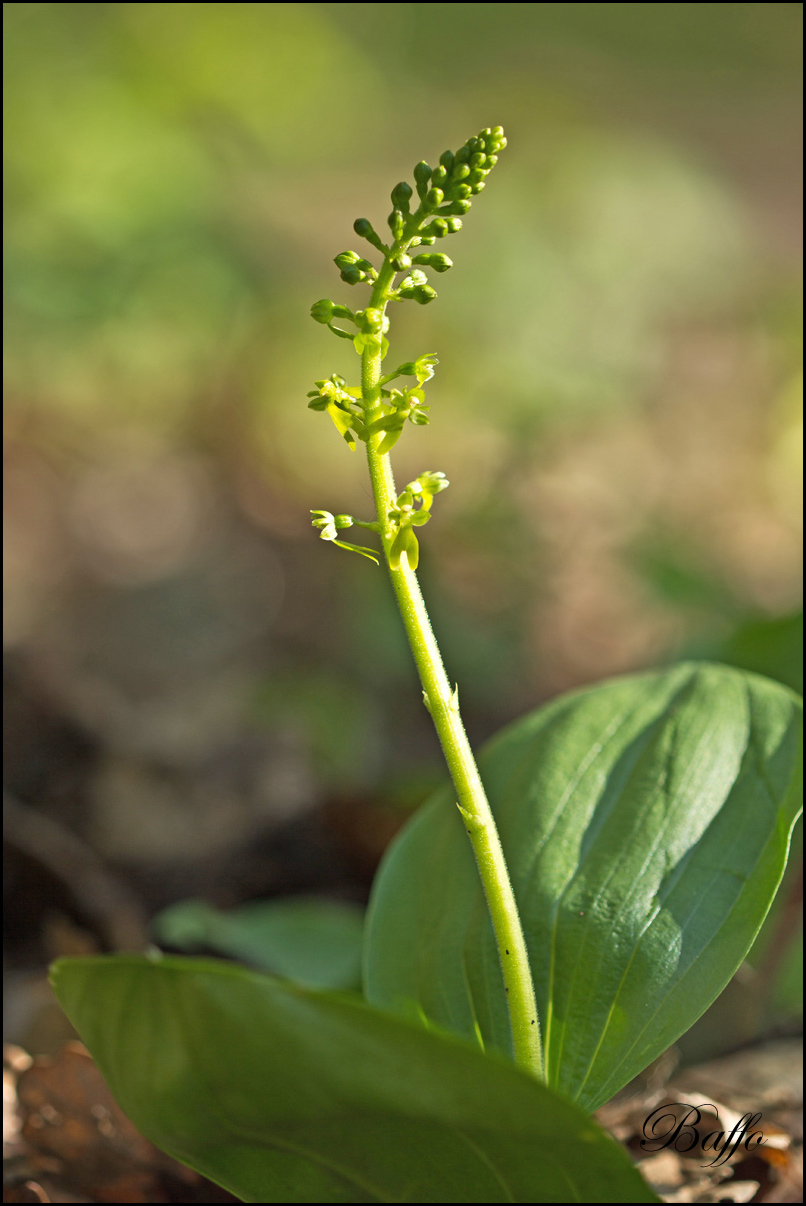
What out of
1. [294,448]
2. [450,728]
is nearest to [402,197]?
[450,728]

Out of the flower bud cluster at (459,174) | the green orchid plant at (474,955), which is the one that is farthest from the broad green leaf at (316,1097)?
the flower bud cluster at (459,174)

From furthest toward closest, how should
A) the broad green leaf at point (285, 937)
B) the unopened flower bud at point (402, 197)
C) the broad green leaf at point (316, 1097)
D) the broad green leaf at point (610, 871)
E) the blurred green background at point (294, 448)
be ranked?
the blurred green background at point (294, 448), the broad green leaf at point (285, 937), the broad green leaf at point (610, 871), the unopened flower bud at point (402, 197), the broad green leaf at point (316, 1097)

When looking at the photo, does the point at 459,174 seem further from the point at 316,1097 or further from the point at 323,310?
the point at 316,1097

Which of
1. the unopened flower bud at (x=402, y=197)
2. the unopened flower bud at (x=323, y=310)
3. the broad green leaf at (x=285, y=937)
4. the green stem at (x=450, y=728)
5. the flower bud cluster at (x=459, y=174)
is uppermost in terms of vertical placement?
the flower bud cluster at (x=459, y=174)

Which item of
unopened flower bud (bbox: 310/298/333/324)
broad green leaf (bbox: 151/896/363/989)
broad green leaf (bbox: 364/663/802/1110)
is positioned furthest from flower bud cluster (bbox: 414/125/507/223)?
broad green leaf (bbox: 151/896/363/989)

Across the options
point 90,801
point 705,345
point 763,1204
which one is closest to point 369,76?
Answer: point 705,345

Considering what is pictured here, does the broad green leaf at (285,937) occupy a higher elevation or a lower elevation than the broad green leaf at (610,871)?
lower

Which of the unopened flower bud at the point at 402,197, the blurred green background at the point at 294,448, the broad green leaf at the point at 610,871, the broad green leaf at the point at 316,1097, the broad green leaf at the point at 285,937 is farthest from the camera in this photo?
the blurred green background at the point at 294,448

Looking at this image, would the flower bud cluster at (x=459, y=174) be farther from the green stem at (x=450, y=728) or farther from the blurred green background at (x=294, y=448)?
the blurred green background at (x=294, y=448)
